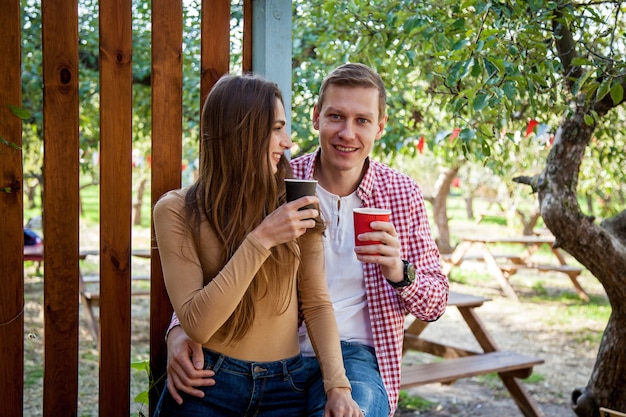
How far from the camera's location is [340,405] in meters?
2.04

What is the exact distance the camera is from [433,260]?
2551 mm

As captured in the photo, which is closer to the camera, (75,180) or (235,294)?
(235,294)

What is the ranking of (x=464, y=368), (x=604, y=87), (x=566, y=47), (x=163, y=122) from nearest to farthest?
(x=163, y=122)
(x=604, y=87)
(x=566, y=47)
(x=464, y=368)

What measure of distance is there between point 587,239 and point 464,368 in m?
1.23

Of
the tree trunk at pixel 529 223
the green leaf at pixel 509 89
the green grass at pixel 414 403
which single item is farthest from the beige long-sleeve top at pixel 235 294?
the tree trunk at pixel 529 223

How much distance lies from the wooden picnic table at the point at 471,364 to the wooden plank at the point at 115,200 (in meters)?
2.05

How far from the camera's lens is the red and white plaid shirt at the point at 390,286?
7.93 ft

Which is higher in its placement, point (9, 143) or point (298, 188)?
point (9, 143)

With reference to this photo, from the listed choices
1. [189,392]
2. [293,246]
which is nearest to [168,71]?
[293,246]

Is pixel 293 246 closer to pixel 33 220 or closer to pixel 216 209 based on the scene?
pixel 216 209

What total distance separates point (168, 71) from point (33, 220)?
9.68 m

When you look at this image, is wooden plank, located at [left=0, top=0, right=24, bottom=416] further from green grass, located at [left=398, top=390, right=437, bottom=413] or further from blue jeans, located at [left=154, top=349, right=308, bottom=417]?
green grass, located at [left=398, top=390, right=437, bottom=413]

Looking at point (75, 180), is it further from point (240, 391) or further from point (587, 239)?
point (587, 239)

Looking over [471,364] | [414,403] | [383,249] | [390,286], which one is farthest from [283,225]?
[414,403]
